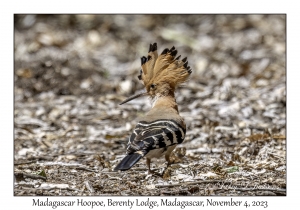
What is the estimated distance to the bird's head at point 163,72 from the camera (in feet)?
18.7

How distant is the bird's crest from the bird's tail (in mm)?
1257

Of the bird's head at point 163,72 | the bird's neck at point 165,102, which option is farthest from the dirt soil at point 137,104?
the bird's head at point 163,72

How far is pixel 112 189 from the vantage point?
4.89 meters

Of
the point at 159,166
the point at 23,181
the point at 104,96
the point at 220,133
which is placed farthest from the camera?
the point at 104,96

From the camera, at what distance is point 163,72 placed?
577 cm

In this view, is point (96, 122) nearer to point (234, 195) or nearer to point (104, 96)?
point (104, 96)

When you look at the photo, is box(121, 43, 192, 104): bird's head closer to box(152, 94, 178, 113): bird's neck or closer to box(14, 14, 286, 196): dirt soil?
box(152, 94, 178, 113): bird's neck

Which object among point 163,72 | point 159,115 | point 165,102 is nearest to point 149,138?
point 159,115

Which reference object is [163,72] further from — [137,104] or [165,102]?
[137,104]

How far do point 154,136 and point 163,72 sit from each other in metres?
1.06

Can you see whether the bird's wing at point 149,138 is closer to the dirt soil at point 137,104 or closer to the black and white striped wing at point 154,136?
the black and white striped wing at point 154,136

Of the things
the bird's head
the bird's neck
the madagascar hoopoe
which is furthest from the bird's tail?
the bird's head

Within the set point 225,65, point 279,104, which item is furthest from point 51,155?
point 225,65

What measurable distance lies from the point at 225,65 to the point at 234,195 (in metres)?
5.54
